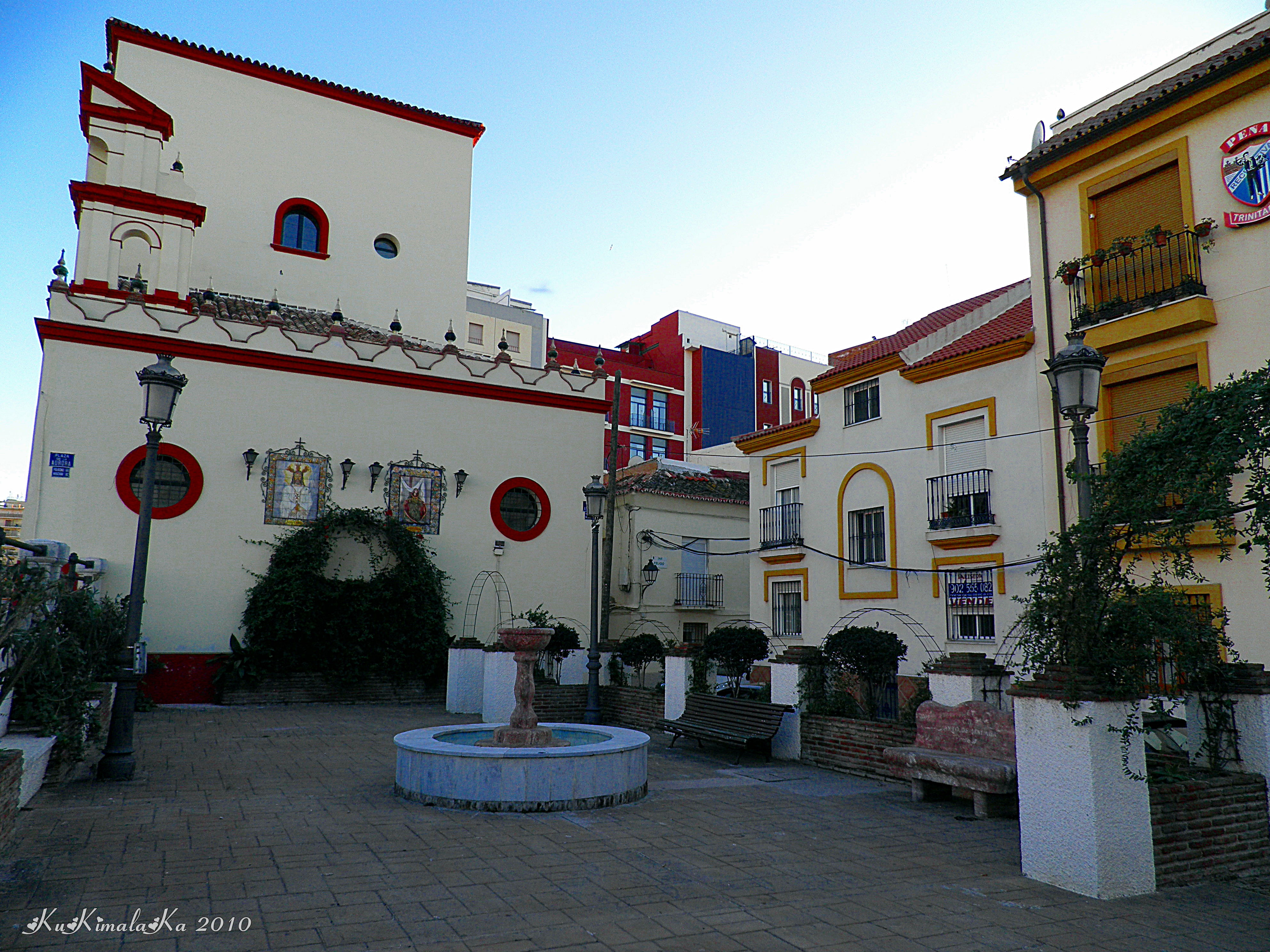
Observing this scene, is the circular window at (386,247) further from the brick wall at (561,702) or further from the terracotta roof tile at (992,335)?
the terracotta roof tile at (992,335)

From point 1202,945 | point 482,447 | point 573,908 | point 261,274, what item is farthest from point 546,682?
point 261,274

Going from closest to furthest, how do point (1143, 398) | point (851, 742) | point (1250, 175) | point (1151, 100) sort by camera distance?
point (851, 742) < point (1250, 175) < point (1151, 100) < point (1143, 398)

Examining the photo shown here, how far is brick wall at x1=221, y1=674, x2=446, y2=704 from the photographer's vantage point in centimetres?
1684

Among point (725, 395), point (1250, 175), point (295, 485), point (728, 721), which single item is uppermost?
point (725, 395)

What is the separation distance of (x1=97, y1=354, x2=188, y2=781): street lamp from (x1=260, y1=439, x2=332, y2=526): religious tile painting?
8187mm

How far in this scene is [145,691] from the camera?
53.3 ft

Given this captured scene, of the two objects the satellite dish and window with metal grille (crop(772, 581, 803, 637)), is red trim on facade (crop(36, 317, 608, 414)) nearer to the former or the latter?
window with metal grille (crop(772, 581, 803, 637))

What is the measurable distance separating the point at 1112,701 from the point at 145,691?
16.2 m

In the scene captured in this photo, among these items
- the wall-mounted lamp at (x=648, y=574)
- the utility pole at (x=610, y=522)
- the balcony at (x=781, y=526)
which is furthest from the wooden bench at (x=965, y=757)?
the wall-mounted lamp at (x=648, y=574)

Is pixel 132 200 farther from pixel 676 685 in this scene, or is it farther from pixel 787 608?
pixel 787 608

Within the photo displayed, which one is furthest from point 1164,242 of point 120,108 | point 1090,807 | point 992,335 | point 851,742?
point 120,108

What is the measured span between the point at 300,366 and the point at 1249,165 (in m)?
16.9

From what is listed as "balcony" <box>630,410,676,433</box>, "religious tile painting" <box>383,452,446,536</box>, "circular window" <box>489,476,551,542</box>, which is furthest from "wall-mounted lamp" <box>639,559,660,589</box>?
"balcony" <box>630,410,676,433</box>

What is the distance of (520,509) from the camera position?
20844 mm
